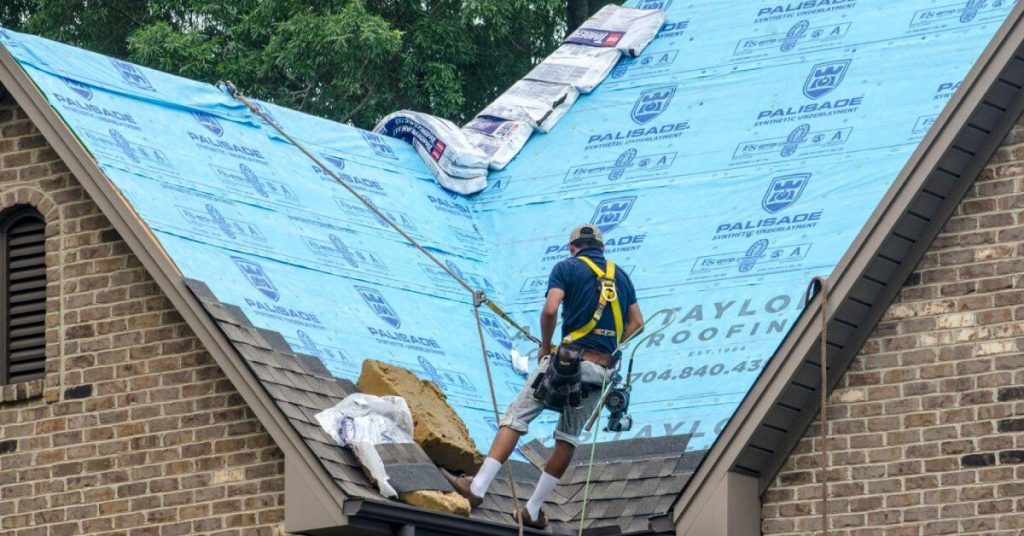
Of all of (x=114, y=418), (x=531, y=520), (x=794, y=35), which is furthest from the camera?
(x=794, y=35)

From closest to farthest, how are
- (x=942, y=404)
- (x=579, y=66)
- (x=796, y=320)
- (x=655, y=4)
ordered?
(x=942, y=404) → (x=796, y=320) → (x=579, y=66) → (x=655, y=4)

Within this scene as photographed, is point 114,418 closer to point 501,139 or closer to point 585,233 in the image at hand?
point 585,233

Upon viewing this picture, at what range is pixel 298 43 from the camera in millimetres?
26672

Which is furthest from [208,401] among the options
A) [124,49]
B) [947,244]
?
[124,49]

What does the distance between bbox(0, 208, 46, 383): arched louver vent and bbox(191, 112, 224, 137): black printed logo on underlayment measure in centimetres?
213

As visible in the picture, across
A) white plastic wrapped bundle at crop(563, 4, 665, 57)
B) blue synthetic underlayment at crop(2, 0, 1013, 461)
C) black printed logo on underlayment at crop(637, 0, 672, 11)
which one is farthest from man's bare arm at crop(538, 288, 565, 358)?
black printed logo on underlayment at crop(637, 0, 672, 11)

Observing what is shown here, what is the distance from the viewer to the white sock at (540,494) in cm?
1522

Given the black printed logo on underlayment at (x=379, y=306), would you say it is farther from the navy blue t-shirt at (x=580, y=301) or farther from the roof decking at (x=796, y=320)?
the navy blue t-shirt at (x=580, y=301)

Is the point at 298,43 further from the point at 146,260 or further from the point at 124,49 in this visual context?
the point at 146,260

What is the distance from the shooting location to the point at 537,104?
69.2 ft

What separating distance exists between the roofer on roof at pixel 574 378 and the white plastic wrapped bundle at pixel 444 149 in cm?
511

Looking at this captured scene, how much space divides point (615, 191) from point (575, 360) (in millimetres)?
4795

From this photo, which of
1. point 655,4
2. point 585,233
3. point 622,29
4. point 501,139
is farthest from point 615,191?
point 585,233

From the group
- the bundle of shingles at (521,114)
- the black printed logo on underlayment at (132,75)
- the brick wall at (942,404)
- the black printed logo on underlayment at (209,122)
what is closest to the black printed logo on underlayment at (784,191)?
the brick wall at (942,404)
